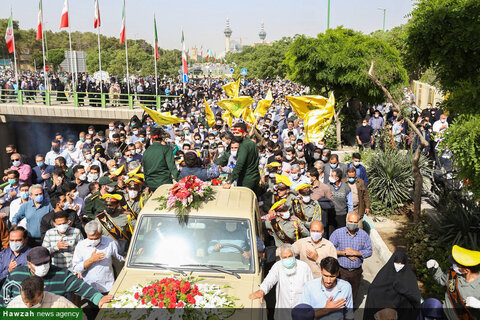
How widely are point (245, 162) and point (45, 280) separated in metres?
3.77

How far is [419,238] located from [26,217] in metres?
6.67

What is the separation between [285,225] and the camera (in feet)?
22.2

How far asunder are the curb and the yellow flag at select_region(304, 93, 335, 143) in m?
2.18

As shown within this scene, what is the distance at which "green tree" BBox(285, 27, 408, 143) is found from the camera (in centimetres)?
1723

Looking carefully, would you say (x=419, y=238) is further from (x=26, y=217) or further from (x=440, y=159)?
(x=26, y=217)

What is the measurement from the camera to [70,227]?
6.48 metres

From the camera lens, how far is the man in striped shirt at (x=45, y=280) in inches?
193

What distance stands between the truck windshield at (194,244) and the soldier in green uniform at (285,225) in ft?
4.41

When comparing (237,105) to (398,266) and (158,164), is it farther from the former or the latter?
(398,266)

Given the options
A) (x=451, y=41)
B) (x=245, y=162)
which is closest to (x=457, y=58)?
(x=451, y=41)

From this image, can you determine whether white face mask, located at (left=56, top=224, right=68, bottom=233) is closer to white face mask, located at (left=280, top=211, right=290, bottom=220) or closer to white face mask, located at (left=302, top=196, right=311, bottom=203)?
white face mask, located at (left=280, top=211, right=290, bottom=220)

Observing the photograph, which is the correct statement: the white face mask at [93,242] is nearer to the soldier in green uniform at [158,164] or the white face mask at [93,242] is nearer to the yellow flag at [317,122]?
the soldier in green uniform at [158,164]

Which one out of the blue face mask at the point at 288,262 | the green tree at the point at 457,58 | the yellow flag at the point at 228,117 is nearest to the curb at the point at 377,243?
the green tree at the point at 457,58

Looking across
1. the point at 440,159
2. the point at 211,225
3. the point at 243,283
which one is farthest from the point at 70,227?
the point at 440,159
